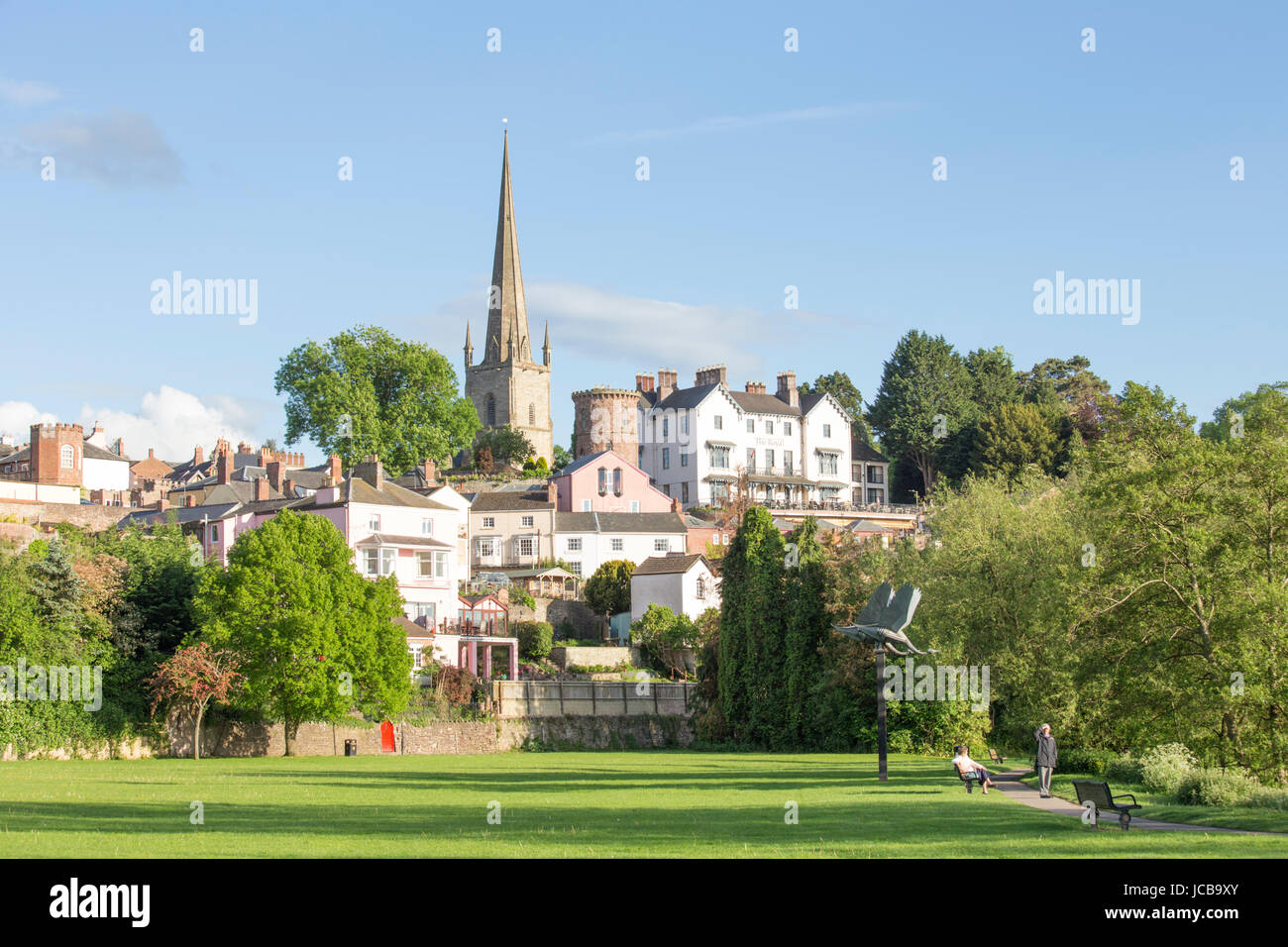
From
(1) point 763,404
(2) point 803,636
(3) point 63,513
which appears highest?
(1) point 763,404

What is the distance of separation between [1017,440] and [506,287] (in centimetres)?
6598

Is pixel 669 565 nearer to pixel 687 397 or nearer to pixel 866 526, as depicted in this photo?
pixel 866 526

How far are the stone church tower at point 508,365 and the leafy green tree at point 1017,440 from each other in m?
49.9

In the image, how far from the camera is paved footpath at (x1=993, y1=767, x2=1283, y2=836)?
65.9 ft

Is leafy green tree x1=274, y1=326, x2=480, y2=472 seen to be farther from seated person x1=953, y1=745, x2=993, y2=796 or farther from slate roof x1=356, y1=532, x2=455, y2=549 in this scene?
seated person x1=953, y1=745, x2=993, y2=796

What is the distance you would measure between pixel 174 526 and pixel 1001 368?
299ft

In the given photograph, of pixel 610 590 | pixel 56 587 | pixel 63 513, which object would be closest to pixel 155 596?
pixel 56 587

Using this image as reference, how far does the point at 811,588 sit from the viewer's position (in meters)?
61.0

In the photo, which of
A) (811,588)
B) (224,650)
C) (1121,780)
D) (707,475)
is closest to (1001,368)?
(707,475)

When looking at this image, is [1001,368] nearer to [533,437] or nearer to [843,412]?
[843,412]

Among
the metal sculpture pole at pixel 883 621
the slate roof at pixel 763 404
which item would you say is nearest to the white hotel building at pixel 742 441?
the slate roof at pixel 763 404

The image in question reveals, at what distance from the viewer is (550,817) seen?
887 inches

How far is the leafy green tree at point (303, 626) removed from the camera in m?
54.0

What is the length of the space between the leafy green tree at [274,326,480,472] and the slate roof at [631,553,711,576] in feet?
103
